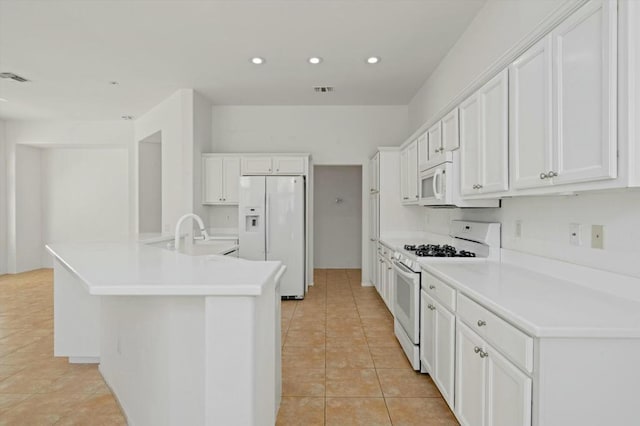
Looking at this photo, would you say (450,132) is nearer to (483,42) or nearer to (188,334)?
(483,42)

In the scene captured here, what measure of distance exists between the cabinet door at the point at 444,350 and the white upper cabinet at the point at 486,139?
83 cm

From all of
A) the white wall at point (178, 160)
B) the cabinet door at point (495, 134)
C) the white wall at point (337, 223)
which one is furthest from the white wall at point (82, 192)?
the cabinet door at point (495, 134)

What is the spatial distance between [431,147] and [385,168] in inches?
60.6

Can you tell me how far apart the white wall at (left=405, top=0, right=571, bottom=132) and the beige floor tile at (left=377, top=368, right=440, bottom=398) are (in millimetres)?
2269

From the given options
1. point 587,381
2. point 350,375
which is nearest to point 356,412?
point 350,375

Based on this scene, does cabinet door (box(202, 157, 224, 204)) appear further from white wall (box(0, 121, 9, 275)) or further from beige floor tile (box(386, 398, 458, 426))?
white wall (box(0, 121, 9, 275))

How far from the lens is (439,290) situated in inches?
91.1

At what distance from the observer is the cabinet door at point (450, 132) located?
2844 mm

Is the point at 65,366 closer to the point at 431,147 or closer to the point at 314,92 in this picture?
the point at 431,147

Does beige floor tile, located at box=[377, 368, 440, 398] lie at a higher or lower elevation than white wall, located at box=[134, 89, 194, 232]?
lower

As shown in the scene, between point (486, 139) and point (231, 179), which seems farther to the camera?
point (231, 179)

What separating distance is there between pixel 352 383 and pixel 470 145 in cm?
196

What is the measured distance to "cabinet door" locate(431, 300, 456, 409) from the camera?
2.07 metres

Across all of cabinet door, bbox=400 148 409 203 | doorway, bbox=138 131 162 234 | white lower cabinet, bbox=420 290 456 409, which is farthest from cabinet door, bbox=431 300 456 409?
doorway, bbox=138 131 162 234
